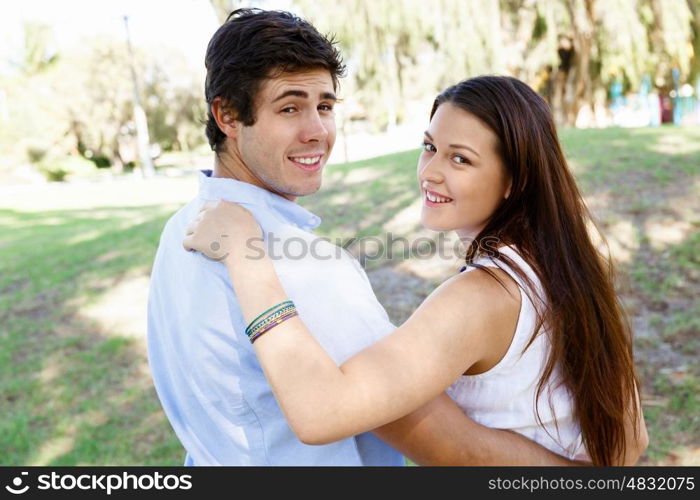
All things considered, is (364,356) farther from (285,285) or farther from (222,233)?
(222,233)

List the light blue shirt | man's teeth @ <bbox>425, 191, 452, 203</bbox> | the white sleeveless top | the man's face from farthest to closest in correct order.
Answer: man's teeth @ <bbox>425, 191, 452, 203</bbox>
the man's face
the white sleeveless top
the light blue shirt

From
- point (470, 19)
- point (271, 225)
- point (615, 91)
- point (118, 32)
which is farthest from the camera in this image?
point (118, 32)

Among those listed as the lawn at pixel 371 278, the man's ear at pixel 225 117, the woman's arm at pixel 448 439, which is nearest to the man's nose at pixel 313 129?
the man's ear at pixel 225 117

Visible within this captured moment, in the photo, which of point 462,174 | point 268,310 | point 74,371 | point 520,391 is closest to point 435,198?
point 462,174

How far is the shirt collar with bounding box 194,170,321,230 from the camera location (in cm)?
160

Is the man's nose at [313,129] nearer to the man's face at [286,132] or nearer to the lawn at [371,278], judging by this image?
the man's face at [286,132]

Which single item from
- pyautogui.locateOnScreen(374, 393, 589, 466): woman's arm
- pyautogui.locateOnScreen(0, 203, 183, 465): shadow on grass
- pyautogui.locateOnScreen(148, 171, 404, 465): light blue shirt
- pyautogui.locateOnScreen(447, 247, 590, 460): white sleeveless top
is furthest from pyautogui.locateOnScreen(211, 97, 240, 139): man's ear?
pyautogui.locateOnScreen(0, 203, 183, 465): shadow on grass

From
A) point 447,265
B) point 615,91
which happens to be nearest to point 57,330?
point 447,265

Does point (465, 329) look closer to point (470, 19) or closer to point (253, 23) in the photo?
point (253, 23)

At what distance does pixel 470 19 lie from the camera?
12.1 m

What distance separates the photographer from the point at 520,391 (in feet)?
A: 5.11

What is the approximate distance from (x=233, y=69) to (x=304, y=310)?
2.15 ft

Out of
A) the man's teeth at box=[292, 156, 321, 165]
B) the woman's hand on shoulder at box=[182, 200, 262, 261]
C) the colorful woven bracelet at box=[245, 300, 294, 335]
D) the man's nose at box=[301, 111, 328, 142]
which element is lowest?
the colorful woven bracelet at box=[245, 300, 294, 335]

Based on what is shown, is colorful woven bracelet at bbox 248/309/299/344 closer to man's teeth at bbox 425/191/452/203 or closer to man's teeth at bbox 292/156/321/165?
man's teeth at bbox 292/156/321/165
